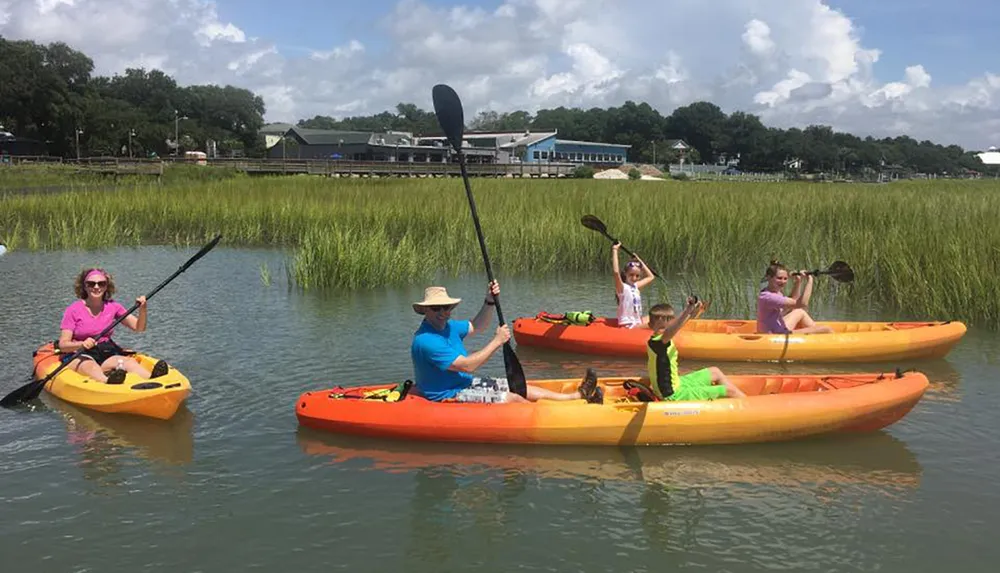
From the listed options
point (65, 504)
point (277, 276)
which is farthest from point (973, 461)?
point (277, 276)

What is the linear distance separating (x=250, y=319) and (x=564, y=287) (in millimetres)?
5004

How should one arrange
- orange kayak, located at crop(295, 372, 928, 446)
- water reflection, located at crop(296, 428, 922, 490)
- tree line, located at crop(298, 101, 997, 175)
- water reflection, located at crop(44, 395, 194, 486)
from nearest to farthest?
1. water reflection, located at crop(296, 428, 922, 490)
2. water reflection, located at crop(44, 395, 194, 486)
3. orange kayak, located at crop(295, 372, 928, 446)
4. tree line, located at crop(298, 101, 997, 175)

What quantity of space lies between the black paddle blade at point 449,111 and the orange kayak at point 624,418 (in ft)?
9.21

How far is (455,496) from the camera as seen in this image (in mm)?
5316

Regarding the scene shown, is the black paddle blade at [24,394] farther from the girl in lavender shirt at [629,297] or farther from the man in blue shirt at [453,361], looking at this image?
the girl in lavender shirt at [629,297]

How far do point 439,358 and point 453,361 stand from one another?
10cm

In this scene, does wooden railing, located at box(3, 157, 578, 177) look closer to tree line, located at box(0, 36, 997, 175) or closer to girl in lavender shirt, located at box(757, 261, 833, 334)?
tree line, located at box(0, 36, 997, 175)

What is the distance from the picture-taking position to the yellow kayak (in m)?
6.41

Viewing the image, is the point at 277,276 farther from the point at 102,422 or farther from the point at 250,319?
the point at 102,422

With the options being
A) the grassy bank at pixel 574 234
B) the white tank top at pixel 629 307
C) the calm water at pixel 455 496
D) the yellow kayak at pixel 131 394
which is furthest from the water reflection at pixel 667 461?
the grassy bank at pixel 574 234

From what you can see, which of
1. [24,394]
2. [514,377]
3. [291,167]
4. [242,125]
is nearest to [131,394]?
[24,394]

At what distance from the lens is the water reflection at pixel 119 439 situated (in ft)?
18.9

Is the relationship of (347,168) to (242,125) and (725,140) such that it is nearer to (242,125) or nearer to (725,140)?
(242,125)

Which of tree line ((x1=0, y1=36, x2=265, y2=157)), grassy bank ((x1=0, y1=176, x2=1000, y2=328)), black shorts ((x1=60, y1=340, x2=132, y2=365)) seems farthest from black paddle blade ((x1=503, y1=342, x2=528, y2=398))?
tree line ((x1=0, y1=36, x2=265, y2=157))
